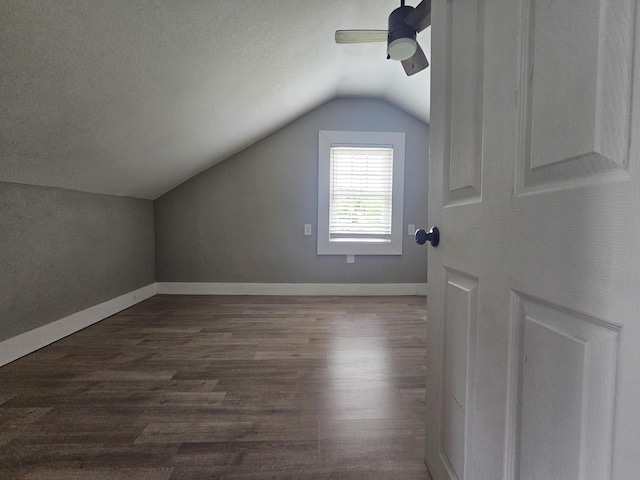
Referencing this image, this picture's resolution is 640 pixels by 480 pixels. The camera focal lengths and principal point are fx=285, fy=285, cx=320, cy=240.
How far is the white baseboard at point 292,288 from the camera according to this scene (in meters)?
3.36

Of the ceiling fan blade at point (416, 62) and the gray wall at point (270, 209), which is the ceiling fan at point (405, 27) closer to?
the ceiling fan blade at point (416, 62)

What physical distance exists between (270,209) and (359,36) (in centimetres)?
205

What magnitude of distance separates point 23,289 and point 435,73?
257 centimetres

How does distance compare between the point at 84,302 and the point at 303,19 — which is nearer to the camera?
the point at 303,19

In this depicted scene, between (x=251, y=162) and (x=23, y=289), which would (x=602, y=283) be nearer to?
(x=23, y=289)

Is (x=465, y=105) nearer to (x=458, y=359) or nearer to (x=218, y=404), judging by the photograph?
Result: (x=458, y=359)

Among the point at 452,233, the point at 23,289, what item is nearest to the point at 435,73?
the point at 452,233

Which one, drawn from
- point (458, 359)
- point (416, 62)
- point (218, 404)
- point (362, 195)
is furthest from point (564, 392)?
point (362, 195)

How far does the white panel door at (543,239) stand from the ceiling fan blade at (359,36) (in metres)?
0.96

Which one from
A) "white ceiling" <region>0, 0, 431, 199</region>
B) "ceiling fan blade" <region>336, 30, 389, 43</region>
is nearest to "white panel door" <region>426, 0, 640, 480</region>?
"ceiling fan blade" <region>336, 30, 389, 43</region>

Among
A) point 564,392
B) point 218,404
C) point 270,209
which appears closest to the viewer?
point 564,392

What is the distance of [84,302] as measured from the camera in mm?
2318

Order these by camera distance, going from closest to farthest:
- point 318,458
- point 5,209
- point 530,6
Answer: point 530,6 < point 318,458 < point 5,209

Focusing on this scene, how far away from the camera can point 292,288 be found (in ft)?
11.1
